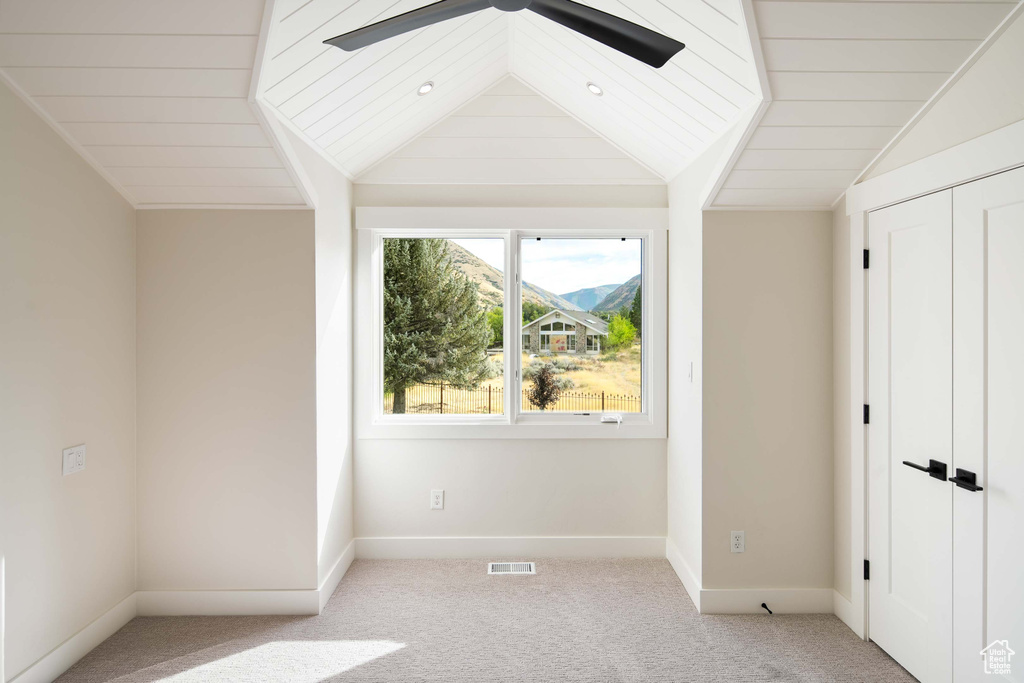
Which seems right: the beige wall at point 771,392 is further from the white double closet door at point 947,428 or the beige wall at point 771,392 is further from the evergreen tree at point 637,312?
the evergreen tree at point 637,312

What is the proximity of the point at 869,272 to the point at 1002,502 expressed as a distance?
3.57ft

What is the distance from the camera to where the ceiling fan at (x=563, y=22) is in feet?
5.10

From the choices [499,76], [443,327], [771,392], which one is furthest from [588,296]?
[499,76]

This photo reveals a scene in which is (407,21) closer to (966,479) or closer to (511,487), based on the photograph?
(966,479)

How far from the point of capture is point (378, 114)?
117 inches

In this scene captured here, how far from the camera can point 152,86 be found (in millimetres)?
2143

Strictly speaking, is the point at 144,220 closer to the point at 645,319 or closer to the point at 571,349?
the point at 571,349

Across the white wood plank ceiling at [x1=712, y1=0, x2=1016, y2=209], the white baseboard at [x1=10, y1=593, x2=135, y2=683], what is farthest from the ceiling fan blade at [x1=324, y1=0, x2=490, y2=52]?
the white baseboard at [x1=10, y1=593, x2=135, y2=683]

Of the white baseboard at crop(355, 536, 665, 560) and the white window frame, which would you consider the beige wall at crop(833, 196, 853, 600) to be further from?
the white baseboard at crop(355, 536, 665, 560)

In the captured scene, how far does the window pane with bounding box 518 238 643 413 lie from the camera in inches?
145

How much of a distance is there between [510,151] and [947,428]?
254cm

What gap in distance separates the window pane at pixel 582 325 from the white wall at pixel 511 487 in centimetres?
30

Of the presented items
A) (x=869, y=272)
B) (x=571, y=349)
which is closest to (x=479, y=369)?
(x=571, y=349)

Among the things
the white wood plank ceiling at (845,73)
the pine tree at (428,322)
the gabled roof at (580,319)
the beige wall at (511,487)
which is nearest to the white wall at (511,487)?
the beige wall at (511,487)
